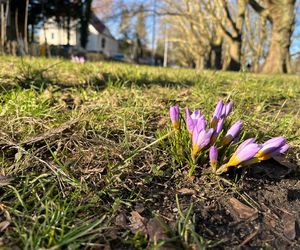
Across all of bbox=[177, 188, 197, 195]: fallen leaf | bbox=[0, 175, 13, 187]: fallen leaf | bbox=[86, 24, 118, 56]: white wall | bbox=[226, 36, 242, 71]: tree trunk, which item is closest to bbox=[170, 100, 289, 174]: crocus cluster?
bbox=[177, 188, 197, 195]: fallen leaf

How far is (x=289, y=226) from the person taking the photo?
4.85 feet

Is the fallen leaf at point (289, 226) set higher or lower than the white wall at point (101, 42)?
lower

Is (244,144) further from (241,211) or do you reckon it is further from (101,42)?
(101,42)

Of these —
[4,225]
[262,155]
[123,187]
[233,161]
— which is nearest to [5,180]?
[4,225]

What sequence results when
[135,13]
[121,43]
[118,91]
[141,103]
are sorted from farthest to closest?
[121,43], [135,13], [118,91], [141,103]

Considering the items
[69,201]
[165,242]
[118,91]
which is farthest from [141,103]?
[165,242]

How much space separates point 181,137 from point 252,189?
0.40 m

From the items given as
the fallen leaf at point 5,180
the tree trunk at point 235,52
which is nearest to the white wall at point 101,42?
the tree trunk at point 235,52

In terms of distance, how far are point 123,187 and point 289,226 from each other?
2.20ft

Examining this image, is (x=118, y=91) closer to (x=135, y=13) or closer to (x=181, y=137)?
(x=181, y=137)

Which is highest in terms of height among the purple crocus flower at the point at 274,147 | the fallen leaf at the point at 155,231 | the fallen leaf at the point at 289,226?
the purple crocus flower at the point at 274,147

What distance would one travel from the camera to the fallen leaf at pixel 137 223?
1357 mm

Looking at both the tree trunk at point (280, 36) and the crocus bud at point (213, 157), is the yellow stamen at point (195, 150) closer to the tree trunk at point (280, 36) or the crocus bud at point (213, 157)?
the crocus bud at point (213, 157)

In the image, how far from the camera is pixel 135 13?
28734 millimetres
